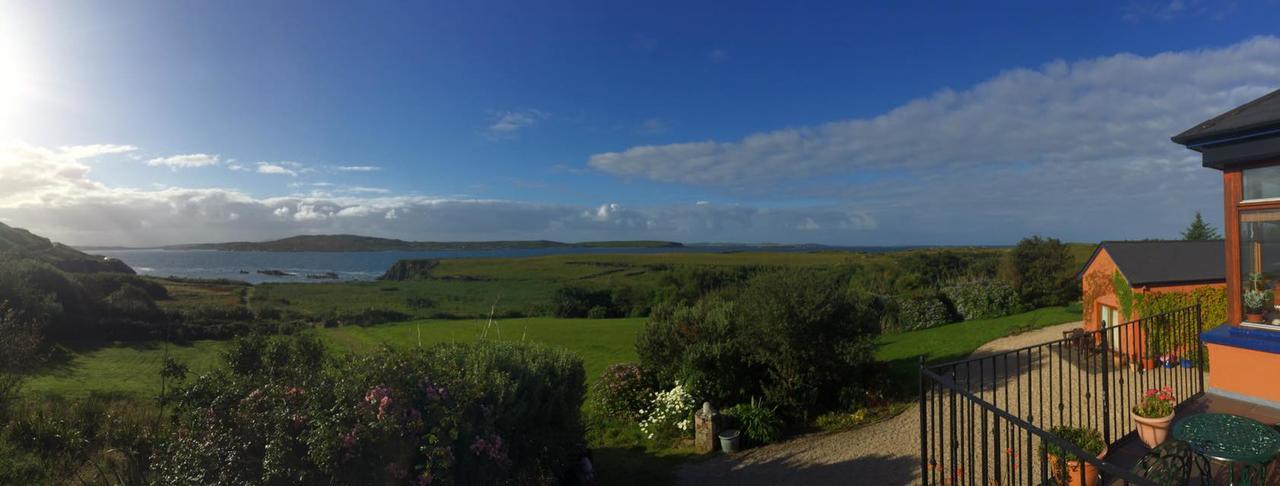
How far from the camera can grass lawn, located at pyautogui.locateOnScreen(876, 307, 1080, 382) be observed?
1457cm

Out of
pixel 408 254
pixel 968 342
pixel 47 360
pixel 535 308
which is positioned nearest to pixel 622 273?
pixel 535 308

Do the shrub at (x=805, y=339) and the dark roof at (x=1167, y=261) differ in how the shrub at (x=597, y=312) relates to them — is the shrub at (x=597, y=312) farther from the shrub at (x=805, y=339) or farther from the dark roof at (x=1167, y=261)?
the dark roof at (x=1167, y=261)

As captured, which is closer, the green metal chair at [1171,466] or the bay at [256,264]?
the green metal chair at [1171,466]

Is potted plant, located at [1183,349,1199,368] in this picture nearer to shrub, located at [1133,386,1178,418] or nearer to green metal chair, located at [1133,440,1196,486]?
shrub, located at [1133,386,1178,418]

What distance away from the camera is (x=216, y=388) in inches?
170

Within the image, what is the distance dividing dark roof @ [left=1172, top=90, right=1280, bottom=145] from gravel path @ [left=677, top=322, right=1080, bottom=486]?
17.2ft

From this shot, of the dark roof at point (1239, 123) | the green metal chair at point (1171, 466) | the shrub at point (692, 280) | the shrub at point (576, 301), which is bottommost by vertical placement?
the shrub at point (576, 301)

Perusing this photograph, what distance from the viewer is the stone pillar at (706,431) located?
10109 millimetres

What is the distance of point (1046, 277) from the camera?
1020 inches

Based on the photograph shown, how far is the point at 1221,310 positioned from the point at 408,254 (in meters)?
52.5

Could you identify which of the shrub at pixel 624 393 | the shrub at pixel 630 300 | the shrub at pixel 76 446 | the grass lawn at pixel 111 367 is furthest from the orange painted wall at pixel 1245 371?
the shrub at pixel 630 300

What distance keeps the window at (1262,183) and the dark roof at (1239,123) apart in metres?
0.50

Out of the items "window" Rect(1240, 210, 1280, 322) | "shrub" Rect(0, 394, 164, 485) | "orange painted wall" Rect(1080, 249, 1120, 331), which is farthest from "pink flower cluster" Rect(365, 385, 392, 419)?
"orange painted wall" Rect(1080, 249, 1120, 331)

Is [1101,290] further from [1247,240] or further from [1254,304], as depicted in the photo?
[1247,240]
